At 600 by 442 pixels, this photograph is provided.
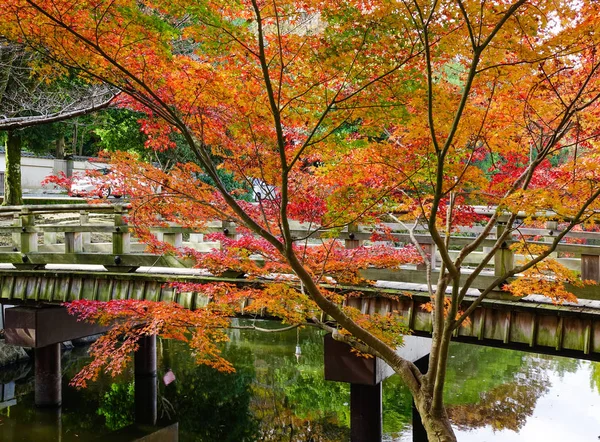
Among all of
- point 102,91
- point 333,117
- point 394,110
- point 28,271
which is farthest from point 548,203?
point 102,91

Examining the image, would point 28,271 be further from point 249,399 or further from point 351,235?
point 351,235

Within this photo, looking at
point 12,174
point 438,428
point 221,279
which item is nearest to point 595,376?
point 221,279

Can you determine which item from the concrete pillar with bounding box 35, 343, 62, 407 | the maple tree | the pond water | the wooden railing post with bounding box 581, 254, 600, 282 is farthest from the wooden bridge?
the pond water

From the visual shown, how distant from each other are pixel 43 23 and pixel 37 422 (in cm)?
909

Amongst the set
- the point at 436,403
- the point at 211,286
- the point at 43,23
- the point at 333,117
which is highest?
the point at 43,23

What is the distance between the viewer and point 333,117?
5.35 meters

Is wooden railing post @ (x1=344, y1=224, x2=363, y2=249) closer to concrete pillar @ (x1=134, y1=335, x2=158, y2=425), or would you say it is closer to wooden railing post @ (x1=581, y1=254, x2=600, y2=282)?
wooden railing post @ (x1=581, y1=254, x2=600, y2=282)

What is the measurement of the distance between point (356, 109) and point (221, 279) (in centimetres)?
475

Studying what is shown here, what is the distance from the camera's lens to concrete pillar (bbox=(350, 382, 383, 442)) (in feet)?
29.8

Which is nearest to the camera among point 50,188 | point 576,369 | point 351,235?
point 351,235

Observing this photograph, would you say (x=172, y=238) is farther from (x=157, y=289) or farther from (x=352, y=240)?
(x=352, y=240)

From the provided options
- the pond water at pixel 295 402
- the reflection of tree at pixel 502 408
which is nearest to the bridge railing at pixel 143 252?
the reflection of tree at pixel 502 408

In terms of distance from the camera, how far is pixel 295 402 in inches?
509

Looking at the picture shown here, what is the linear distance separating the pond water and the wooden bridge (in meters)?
2.75
